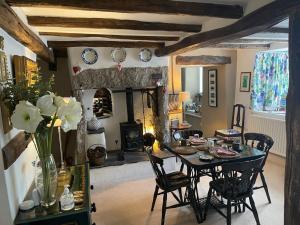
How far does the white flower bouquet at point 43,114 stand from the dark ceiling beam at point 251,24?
177 cm

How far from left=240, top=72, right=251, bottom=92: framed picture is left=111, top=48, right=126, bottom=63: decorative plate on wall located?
9.71 ft

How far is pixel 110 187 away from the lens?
13.4 ft

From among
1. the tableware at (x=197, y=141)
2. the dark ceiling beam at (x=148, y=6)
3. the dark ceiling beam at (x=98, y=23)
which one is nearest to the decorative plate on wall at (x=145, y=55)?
the dark ceiling beam at (x=98, y=23)

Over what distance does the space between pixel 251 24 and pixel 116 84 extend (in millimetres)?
2767

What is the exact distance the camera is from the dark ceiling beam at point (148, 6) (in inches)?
75.8

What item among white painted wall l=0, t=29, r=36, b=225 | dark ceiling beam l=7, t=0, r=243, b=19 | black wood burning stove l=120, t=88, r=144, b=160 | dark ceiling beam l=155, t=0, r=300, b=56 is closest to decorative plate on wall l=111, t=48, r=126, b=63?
black wood burning stove l=120, t=88, r=144, b=160

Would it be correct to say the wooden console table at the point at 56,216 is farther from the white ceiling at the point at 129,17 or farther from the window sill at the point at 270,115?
the window sill at the point at 270,115

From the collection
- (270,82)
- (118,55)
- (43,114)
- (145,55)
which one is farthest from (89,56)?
(270,82)

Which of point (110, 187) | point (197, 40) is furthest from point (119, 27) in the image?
point (110, 187)

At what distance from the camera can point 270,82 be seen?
17.1 feet

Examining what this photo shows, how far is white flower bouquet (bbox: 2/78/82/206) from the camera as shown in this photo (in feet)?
4.87

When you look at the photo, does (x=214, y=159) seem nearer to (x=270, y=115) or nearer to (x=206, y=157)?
(x=206, y=157)

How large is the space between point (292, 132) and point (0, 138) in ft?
7.25

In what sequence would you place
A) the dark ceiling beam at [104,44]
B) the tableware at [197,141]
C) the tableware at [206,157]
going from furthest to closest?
the dark ceiling beam at [104,44], the tableware at [197,141], the tableware at [206,157]
